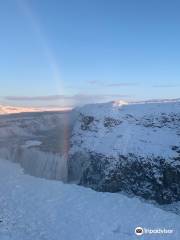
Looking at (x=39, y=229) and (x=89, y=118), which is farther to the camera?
(x=89, y=118)

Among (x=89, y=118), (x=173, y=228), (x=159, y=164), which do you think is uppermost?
(x=89, y=118)

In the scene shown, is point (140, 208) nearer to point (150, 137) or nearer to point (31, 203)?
point (31, 203)

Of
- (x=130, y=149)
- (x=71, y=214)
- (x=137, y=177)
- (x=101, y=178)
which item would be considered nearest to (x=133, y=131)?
(x=130, y=149)

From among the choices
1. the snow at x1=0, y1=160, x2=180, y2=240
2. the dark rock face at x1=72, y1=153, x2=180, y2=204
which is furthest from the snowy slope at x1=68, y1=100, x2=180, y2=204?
the snow at x1=0, y1=160, x2=180, y2=240

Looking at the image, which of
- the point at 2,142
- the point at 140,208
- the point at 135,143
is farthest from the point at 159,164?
the point at 2,142

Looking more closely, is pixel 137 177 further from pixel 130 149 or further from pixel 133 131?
pixel 133 131

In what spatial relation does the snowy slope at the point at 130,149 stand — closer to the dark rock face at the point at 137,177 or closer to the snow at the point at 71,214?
the dark rock face at the point at 137,177
